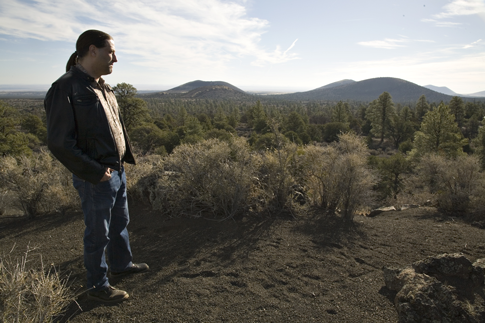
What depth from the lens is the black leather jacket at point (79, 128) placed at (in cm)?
199

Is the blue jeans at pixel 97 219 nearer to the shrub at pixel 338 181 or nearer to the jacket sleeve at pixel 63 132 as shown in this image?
the jacket sleeve at pixel 63 132

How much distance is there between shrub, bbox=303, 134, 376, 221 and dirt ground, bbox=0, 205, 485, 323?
0.44 m

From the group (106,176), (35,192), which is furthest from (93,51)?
(35,192)

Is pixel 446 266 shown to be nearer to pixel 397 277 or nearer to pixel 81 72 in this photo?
pixel 397 277

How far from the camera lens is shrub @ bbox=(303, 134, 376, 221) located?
477 cm

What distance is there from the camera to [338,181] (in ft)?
16.0

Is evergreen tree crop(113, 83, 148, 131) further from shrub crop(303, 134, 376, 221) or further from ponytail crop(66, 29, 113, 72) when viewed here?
ponytail crop(66, 29, 113, 72)

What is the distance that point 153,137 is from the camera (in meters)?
26.3

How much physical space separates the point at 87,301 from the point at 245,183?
2.65 meters

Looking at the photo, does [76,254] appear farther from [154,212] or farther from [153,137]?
[153,137]

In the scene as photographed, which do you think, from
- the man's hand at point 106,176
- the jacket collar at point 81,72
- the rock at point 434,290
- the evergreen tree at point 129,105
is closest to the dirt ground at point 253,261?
the rock at point 434,290

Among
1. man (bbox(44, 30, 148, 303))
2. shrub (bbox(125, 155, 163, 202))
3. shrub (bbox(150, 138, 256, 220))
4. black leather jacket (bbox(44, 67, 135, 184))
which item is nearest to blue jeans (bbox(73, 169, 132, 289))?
man (bbox(44, 30, 148, 303))

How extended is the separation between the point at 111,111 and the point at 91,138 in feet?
1.16

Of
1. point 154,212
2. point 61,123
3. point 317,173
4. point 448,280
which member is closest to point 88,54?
point 61,123
